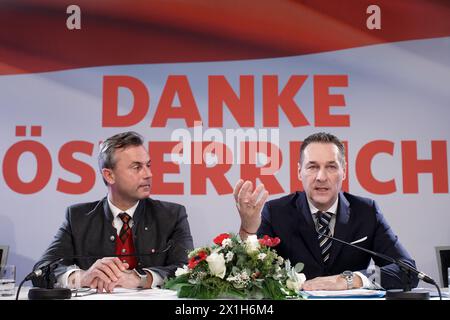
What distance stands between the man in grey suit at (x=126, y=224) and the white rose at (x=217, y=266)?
0.96 metres

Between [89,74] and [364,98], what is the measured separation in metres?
2.03

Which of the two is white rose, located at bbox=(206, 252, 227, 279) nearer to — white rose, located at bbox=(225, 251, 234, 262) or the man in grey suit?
white rose, located at bbox=(225, 251, 234, 262)

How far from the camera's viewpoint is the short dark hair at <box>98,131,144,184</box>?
4.11 m

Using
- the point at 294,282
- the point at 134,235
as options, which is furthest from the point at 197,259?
the point at 134,235

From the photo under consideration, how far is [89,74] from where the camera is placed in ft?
14.7

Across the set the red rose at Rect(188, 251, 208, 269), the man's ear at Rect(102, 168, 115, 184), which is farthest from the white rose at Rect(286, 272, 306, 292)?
the man's ear at Rect(102, 168, 115, 184)

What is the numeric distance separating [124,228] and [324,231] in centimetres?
125

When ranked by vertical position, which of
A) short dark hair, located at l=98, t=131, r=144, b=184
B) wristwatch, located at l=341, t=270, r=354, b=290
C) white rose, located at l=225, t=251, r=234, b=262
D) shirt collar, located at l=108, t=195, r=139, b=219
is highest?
short dark hair, located at l=98, t=131, r=144, b=184

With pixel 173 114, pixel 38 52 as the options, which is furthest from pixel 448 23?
pixel 38 52

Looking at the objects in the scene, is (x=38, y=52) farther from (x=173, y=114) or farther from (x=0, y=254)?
(x=0, y=254)

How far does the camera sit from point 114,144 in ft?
13.6

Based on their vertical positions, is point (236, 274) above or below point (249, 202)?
below

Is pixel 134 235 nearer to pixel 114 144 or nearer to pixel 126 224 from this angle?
pixel 126 224

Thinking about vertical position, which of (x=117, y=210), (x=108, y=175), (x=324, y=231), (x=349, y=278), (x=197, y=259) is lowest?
(x=349, y=278)
